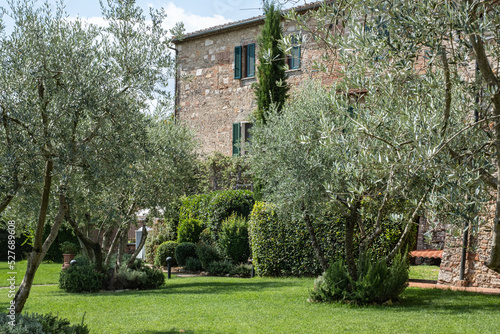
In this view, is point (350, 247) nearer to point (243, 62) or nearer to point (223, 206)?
point (223, 206)

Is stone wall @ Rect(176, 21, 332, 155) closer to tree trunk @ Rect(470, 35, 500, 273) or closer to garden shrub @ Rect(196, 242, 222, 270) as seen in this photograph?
garden shrub @ Rect(196, 242, 222, 270)

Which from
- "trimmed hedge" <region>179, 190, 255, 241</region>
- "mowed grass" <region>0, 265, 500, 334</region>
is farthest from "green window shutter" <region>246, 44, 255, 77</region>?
"mowed grass" <region>0, 265, 500, 334</region>

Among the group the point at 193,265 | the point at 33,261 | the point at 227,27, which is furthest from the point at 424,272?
the point at 227,27

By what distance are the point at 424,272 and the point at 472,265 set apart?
362cm

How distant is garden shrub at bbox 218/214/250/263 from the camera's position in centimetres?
1708

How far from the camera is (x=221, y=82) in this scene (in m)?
22.0

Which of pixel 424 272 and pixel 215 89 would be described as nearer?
pixel 424 272

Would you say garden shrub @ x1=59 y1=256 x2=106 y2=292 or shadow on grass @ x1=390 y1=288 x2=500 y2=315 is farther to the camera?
garden shrub @ x1=59 y1=256 x2=106 y2=292

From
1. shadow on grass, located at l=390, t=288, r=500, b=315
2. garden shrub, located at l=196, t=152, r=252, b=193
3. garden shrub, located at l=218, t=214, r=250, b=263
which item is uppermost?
garden shrub, located at l=196, t=152, r=252, b=193

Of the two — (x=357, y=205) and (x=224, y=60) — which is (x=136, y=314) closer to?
(x=357, y=205)

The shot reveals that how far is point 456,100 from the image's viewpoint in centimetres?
617

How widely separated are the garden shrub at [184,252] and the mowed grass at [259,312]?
5.91m

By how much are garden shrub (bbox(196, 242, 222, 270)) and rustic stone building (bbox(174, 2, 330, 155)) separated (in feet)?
16.5

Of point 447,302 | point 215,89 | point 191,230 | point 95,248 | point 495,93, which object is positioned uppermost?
point 215,89
